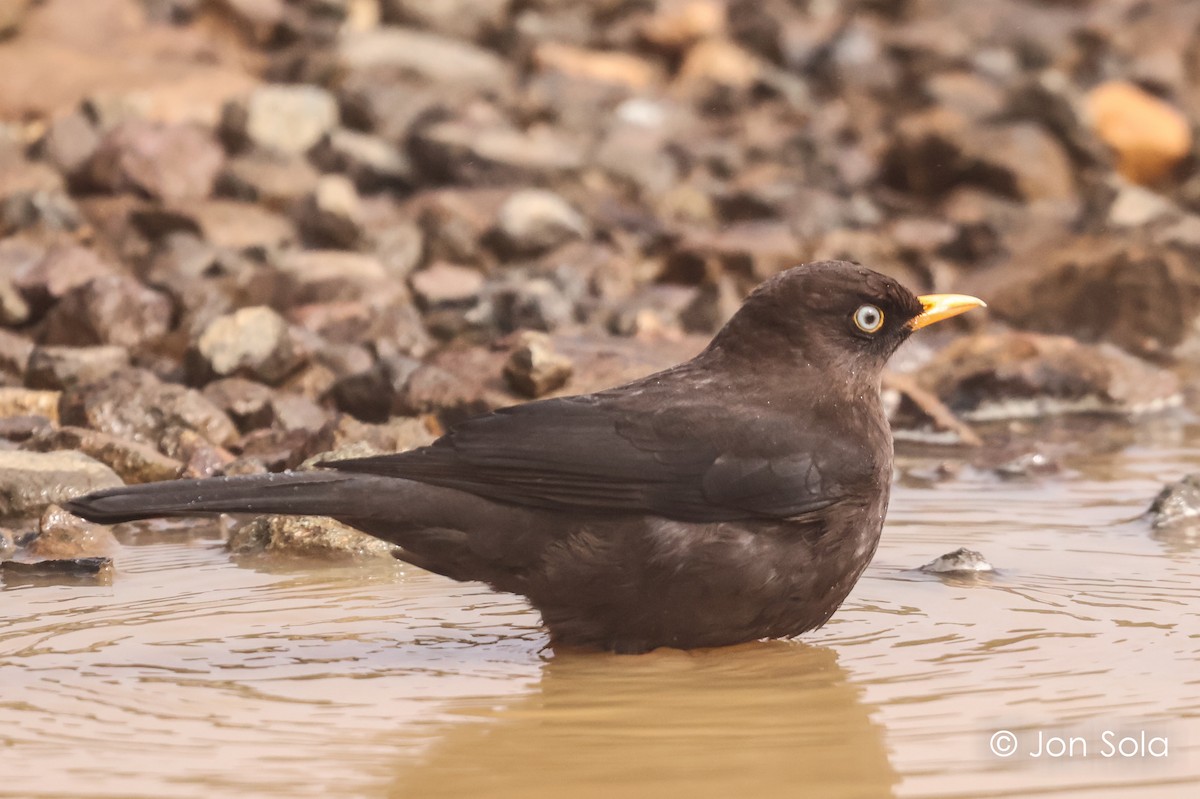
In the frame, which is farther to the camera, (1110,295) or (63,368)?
(1110,295)

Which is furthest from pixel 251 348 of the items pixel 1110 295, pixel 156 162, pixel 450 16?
pixel 450 16

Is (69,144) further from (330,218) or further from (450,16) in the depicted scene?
(450,16)

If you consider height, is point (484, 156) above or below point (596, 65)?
below

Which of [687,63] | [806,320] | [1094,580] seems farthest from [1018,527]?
[687,63]

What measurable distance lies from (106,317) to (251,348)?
124 cm

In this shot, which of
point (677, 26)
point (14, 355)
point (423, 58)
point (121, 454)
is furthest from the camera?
point (677, 26)

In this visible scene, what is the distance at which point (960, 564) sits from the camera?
6086 millimetres

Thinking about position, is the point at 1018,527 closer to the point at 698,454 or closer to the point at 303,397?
the point at 698,454

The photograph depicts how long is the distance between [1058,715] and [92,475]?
388 centimetres

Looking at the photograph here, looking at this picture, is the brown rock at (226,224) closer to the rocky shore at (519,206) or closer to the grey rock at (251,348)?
the rocky shore at (519,206)

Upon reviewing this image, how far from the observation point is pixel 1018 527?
22.9ft

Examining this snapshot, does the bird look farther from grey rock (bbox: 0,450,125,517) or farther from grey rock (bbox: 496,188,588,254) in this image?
grey rock (bbox: 496,188,588,254)

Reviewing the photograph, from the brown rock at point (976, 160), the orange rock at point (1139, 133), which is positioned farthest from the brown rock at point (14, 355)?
the orange rock at point (1139, 133)

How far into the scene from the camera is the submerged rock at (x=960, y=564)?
6074 millimetres
